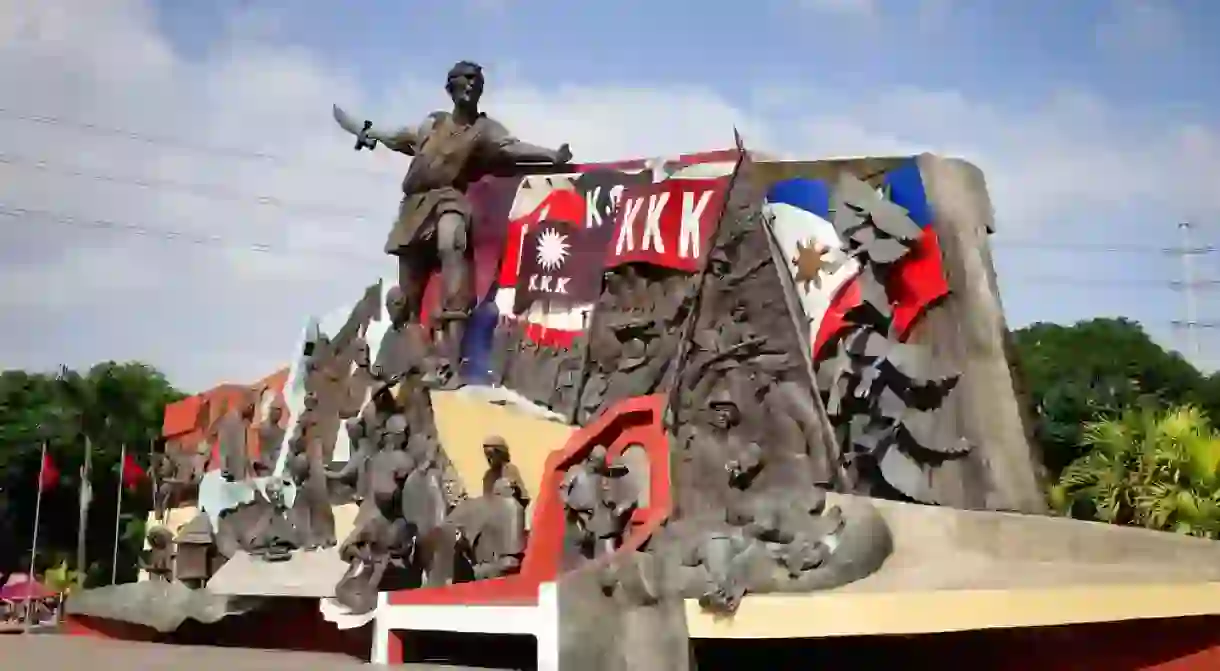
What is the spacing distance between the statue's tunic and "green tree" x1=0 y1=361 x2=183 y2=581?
91.5 ft

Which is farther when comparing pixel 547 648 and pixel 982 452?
pixel 982 452

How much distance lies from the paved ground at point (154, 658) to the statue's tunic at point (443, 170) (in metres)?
5.16

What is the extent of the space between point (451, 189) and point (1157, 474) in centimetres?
935

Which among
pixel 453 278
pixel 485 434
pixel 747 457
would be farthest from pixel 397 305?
pixel 747 457

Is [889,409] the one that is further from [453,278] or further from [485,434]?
[453,278]

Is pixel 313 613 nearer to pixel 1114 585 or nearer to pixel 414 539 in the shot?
pixel 414 539

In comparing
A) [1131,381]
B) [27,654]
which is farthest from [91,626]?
[1131,381]

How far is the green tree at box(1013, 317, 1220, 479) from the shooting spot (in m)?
27.3

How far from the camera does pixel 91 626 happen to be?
18.1 metres

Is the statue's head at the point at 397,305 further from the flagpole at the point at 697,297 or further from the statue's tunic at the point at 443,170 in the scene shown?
the flagpole at the point at 697,297

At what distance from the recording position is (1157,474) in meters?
15.3

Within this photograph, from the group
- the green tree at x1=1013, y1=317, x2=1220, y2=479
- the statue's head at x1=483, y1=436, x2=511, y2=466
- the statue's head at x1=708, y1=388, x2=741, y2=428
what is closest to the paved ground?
the statue's head at x1=483, y1=436, x2=511, y2=466

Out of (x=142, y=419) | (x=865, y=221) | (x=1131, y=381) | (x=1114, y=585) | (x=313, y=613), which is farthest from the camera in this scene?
(x=142, y=419)

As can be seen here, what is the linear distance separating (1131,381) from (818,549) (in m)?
27.1
